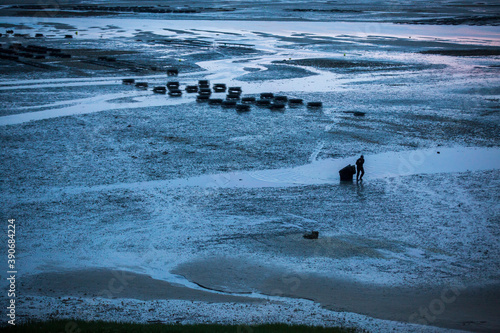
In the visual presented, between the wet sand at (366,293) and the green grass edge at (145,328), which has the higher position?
the green grass edge at (145,328)

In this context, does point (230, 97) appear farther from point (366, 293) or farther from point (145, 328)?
point (145, 328)

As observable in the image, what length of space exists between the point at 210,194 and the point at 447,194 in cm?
844

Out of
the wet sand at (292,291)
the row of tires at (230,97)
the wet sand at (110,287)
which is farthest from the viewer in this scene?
the row of tires at (230,97)

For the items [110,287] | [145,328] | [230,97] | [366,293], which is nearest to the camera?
[145,328]

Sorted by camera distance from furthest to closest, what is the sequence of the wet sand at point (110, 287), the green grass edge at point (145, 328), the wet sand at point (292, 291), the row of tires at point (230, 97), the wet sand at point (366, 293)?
1. the row of tires at point (230, 97)
2. the wet sand at point (110, 287)
3. the wet sand at point (292, 291)
4. the wet sand at point (366, 293)
5. the green grass edge at point (145, 328)

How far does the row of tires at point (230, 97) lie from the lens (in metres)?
31.2

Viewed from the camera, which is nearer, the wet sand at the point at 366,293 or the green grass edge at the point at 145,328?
the green grass edge at the point at 145,328

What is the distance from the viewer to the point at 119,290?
12.6 m

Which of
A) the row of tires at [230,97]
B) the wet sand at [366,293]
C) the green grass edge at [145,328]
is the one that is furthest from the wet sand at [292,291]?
the row of tires at [230,97]

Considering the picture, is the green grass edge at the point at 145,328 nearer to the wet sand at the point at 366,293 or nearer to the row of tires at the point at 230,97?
the wet sand at the point at 366,293

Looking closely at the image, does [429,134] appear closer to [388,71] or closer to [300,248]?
[300,248]

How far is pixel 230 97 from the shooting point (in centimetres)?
3272

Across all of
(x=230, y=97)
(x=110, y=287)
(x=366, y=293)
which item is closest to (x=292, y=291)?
(x=366, y=293)

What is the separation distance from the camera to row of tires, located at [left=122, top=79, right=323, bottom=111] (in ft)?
102
